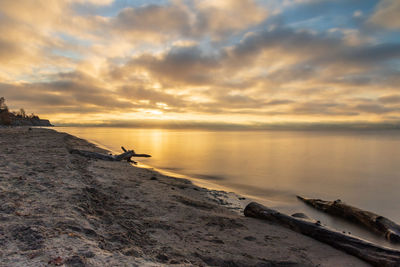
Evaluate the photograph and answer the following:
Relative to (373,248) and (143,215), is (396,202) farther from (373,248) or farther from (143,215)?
(143,215)

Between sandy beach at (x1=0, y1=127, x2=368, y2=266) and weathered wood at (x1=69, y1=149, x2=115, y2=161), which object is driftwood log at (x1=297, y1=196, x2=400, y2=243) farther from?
weathered wood at (x1=69, y1=149, x2=115, y2=161)

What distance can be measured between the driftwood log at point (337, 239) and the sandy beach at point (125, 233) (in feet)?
0.55

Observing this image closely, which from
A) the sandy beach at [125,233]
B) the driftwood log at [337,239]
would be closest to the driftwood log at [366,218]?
the driftwood log at [337,239]

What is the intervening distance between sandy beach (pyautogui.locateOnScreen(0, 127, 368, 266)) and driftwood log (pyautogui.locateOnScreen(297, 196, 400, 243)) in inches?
107

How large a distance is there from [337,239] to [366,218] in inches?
123

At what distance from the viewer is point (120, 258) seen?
3461mm

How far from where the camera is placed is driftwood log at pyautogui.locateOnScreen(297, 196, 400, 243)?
6.65 metres

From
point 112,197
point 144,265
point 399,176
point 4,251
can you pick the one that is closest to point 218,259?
point 144,265

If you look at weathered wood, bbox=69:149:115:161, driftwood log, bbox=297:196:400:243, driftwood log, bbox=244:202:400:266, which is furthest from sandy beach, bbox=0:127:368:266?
weathered wood, bbox=69:149:115:161

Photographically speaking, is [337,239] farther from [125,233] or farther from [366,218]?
[125,233]

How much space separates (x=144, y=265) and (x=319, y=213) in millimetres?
8415

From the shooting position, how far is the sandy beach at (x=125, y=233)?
347cm

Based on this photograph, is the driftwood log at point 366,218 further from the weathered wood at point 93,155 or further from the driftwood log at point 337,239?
the weathered wood at point 93,155

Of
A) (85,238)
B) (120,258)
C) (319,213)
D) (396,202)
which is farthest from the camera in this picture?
(396,202)
